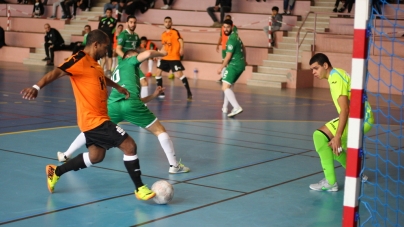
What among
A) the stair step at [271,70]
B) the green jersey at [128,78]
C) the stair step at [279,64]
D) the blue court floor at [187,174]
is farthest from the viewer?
the stair step at [279,64]

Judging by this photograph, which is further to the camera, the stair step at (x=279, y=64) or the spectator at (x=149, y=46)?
the spectator at (x=149, y=46)

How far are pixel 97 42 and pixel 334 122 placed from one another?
293cm

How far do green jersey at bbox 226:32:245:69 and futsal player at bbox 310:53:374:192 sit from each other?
5.98 m

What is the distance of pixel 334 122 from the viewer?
732cm

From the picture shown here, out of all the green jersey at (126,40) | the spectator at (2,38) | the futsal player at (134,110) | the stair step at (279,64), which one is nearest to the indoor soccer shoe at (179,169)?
the futsal player at (134,110)

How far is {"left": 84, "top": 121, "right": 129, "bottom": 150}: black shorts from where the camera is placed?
628cm

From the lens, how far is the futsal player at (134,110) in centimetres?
769

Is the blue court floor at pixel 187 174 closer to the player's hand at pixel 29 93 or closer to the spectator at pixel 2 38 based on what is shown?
the player's hand at pixel 29 93

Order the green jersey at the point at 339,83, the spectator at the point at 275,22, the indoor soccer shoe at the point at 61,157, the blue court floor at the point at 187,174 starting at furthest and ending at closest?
the spectator at the point at 275,22 → the indoor soccer shoe at the point at 61,157 → the green jersey at the point at 339,83 → the blue court floor at the point at 187,174

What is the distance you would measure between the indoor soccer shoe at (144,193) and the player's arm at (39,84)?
1.40 metres

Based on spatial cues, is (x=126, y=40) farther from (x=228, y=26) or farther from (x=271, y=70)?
(x=271, y=70)

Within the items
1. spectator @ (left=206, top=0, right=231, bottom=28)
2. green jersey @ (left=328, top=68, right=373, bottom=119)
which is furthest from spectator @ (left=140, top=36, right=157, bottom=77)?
green jersey @ (left=328, top=68, right=373, bottom=119)

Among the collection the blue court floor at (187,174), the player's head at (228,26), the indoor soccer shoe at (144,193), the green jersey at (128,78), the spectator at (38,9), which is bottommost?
the blue court floor at (187,174)

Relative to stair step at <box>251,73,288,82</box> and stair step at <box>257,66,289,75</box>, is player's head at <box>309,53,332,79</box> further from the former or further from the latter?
stair step at <box>257,66,289,75</box>
